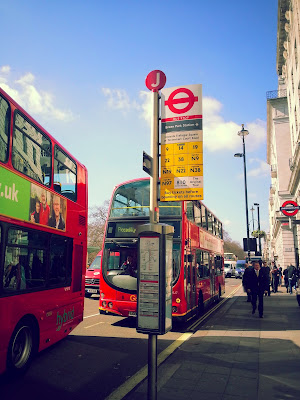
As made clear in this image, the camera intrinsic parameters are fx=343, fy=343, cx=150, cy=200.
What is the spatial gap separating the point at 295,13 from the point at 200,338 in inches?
911

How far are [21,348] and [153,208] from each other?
348 cm

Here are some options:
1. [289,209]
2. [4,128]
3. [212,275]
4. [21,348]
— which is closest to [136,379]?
[21,348]

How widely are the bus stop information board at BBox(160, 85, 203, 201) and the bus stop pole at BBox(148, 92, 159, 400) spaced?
188 mm

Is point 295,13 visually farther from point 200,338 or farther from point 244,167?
point 200,338

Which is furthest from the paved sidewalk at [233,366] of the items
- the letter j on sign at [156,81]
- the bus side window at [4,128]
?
the letter j on sign at [156,81]

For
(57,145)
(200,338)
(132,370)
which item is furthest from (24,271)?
(200,338)

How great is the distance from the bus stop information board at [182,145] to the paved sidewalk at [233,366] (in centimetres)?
266

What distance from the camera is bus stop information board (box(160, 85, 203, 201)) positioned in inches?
177

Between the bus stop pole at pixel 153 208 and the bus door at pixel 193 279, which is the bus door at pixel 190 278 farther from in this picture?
the bus stop pole at pixel 153 208

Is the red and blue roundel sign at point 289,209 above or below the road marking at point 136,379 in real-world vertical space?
above

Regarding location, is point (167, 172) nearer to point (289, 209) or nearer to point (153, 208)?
point (153, 208)

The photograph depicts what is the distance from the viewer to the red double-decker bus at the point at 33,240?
17.0 ft

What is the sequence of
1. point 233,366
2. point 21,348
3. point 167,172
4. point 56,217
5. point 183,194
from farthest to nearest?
point 56,217 < point 233,366 < point 21,348 < point 167,172 < point 183,194

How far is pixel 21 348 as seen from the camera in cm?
559
